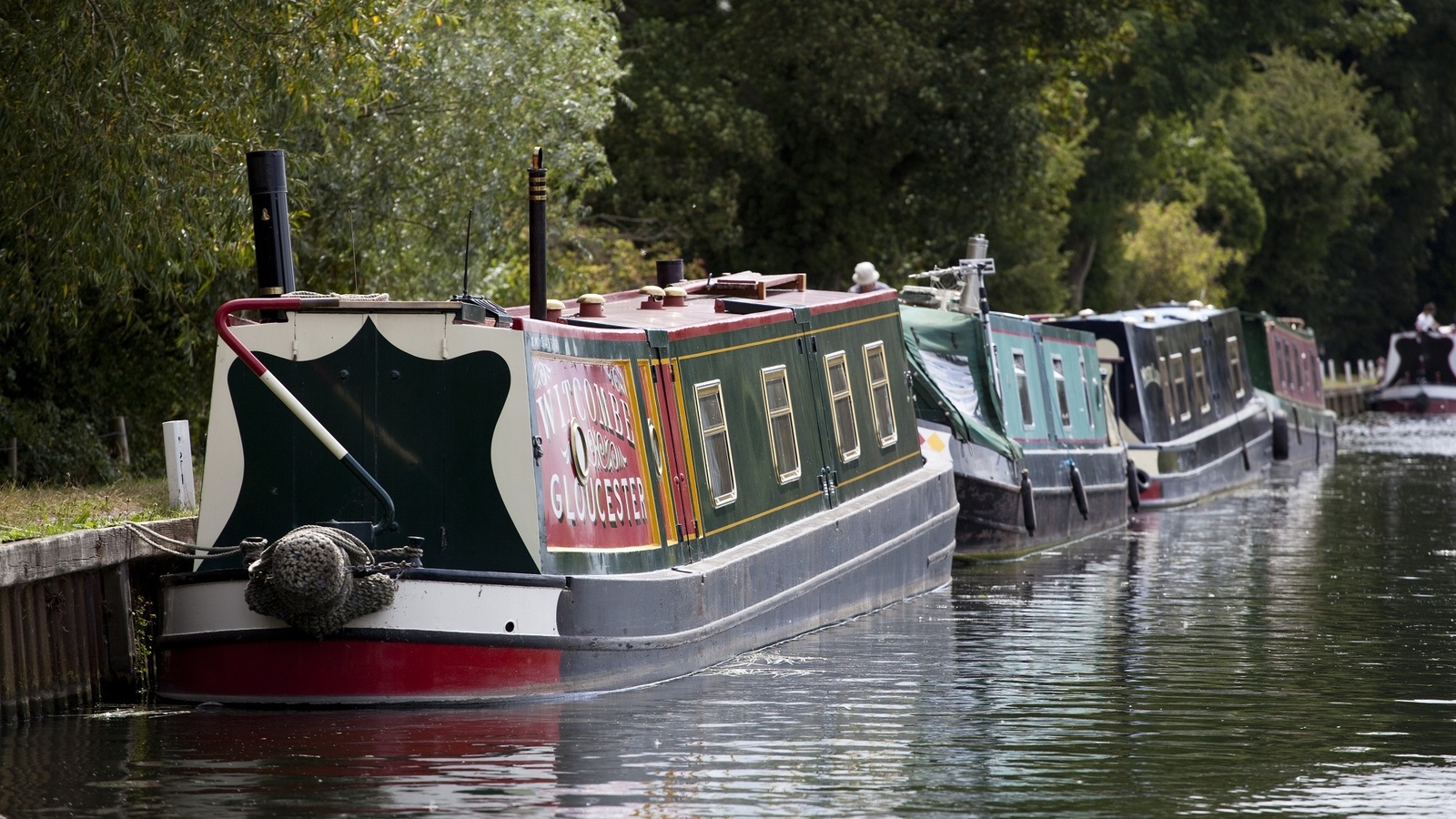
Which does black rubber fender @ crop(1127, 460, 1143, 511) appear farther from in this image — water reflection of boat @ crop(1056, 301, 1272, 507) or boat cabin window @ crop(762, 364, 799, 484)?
boat cabin window @ crop(762, 364, 799, 484)

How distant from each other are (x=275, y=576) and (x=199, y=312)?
8.97 metres

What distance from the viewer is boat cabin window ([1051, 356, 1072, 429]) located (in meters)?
22.5

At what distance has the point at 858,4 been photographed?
32.1 meters

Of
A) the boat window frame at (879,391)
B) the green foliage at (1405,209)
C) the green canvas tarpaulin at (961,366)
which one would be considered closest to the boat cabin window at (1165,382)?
the green canvas tarpaulin at (961,366)

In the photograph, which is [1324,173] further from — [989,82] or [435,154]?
[435,154]

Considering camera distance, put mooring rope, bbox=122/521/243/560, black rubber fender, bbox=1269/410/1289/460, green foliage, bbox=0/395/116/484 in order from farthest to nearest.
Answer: black rubber fender, bbox=1269/410/1289/460
green foliage, bbox=0/395/116/484
mooring rope, bbox=122/521/243/560

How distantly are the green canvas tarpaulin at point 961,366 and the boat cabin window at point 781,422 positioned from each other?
201 inches

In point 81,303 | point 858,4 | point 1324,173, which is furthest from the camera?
A: point 1324,173

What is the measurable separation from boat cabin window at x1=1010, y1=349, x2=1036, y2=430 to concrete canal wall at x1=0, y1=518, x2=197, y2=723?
36.7 ft

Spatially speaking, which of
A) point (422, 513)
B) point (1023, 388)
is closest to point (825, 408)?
point (422, 513)

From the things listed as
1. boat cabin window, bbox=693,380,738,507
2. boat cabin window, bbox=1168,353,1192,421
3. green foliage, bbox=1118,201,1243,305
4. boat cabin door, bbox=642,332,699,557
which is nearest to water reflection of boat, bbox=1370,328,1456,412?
green foliage, bbox=1118,201,1243,305

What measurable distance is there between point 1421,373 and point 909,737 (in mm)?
42514

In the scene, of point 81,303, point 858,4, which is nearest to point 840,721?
point 81,303

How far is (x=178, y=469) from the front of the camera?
1302 cm
